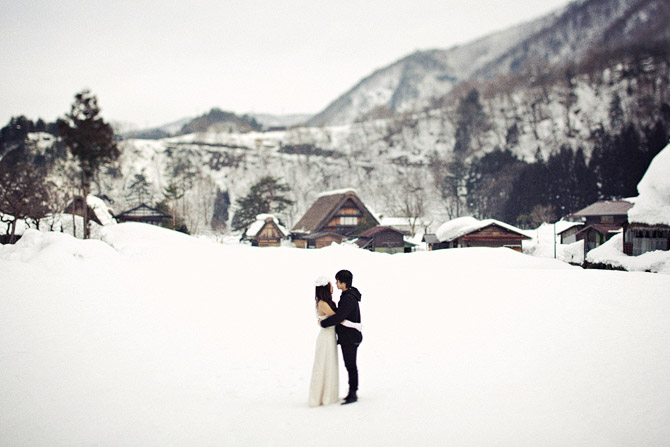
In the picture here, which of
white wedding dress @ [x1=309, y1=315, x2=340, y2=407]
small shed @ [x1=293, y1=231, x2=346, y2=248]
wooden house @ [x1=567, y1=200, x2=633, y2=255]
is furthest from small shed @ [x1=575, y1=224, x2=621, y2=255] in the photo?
white wedding dress @ [x1=309, y1=315, x2=340, y2=407]

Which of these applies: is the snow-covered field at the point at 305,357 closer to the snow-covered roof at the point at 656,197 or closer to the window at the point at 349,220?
the snow-covered roof at the point at 656,197

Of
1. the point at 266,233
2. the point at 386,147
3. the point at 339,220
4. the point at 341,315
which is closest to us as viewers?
→ the point at 341,315

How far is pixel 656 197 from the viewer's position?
66.0ft

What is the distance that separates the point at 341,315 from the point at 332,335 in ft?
1.11

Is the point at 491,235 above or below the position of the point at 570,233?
above

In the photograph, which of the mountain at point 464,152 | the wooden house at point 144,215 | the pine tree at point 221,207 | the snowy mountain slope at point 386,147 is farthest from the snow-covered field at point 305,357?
the pine tree at point 221,207

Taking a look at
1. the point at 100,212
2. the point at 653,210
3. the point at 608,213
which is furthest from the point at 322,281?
the point at 608,213

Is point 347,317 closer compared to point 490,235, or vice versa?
point 347,317

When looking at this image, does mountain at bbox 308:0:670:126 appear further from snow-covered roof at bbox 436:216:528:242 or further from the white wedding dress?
the white wedding dress

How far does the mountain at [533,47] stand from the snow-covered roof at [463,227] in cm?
6853

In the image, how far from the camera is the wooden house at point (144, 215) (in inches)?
1544

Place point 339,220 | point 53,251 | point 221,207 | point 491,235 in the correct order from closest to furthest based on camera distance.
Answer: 1. point 53,251
2. point 491,235
3. point 339,220
4. point 221,207

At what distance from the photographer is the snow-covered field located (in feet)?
15.3

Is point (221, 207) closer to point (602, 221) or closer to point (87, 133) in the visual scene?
point (87, 133)
